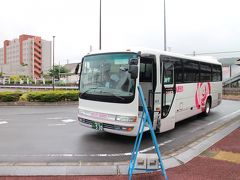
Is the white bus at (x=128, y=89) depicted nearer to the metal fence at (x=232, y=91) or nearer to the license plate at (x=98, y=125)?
the license plate at (x=98, y=125)

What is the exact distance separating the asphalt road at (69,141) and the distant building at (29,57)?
106864 mm

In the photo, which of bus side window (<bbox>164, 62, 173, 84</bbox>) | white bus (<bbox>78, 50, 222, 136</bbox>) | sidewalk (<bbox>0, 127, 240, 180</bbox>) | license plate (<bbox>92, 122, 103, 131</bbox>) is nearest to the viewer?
sidewalk (<bbox>0, 127, 240, 180</bbox>)

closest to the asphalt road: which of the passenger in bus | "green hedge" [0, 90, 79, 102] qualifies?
the passenger in bus

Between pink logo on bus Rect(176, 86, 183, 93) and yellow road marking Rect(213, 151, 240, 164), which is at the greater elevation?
pink logo on bus Rect(176, 86, 183, 93)

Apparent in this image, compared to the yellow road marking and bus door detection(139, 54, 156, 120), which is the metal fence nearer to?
bus door detection(139, 54, 156, 120)

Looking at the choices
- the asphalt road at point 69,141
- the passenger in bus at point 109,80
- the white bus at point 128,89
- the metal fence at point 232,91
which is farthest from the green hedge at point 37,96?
the metal fence at point 232,91

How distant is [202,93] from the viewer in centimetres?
1168

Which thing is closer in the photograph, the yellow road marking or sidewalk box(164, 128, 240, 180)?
sidewalk box(164, 128, 240, 180)

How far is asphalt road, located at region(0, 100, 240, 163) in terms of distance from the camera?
615 centimetres

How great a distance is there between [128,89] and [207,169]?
2.97 m

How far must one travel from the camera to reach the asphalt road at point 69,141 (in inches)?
242

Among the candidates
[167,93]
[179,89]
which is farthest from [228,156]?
[179,89]

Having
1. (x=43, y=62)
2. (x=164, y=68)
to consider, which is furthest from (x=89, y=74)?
(x=43, y=62)

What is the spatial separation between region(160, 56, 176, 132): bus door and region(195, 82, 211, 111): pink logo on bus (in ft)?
9.46
